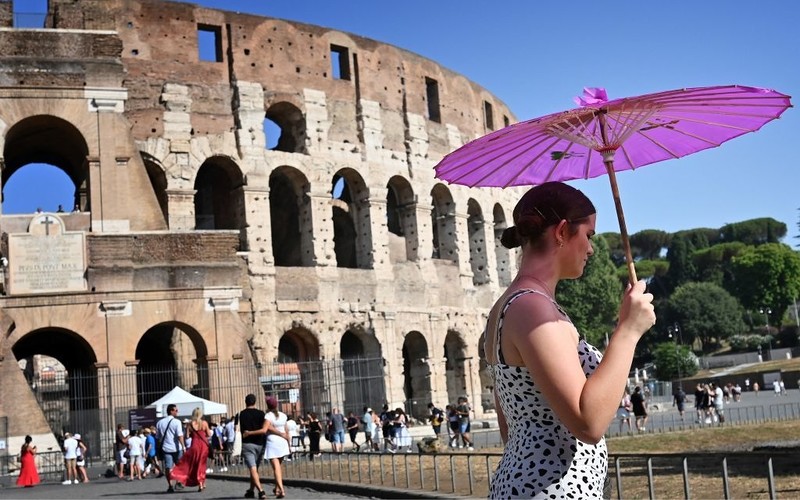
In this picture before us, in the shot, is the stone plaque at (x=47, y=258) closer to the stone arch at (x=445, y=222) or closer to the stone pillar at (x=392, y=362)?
the stone pillar at (x=392, y=362)

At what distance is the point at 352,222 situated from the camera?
29250 millimetres

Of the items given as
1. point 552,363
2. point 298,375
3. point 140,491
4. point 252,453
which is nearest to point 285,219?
point 298,375

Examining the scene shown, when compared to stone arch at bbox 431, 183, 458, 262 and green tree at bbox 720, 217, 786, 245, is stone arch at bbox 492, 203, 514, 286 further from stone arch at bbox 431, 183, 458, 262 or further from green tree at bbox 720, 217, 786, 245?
green tree at bbox 720, 217, 786, 245

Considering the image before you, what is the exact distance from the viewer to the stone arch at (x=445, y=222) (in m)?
31.2

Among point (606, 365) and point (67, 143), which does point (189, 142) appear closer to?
point (67, 143)

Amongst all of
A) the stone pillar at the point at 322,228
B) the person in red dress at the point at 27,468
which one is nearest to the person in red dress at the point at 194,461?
→ the person in red dress at the point at 27,468

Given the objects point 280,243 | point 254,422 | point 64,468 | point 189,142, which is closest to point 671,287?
point 280,243

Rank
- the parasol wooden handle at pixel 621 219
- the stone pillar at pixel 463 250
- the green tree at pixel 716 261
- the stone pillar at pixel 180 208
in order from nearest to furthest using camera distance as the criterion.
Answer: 1. the parasol wooden handle at pixel 621 219
2. the stone pillar at pixel 180 208
3. the stone pillar at pixel 463 250
4. the green tree at pixel 716 261

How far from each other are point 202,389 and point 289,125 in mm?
9762

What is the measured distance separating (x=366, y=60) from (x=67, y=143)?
9359 mm

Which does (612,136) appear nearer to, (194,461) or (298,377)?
(194,461)

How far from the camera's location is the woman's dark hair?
2.40 m

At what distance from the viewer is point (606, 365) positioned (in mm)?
2160

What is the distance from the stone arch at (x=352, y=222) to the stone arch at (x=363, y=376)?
7.10 ft
